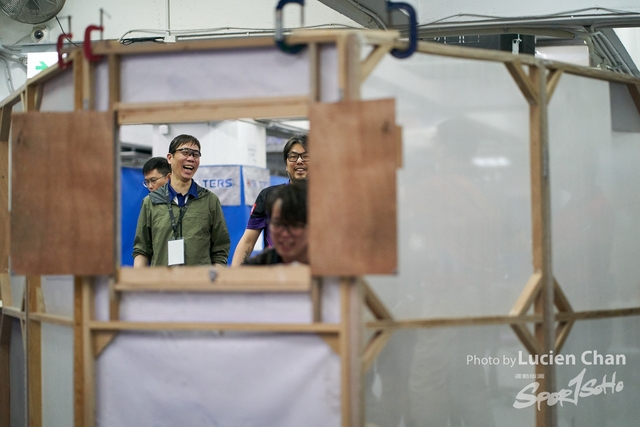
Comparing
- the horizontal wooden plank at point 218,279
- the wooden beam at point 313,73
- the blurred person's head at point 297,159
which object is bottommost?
the horizontal wooden plank at point 218,279

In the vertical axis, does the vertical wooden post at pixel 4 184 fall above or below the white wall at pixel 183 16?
below

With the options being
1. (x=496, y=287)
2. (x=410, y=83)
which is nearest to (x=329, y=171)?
(x=410, y=83)

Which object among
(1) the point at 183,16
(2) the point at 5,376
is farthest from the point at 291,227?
(1) the point at 183,16

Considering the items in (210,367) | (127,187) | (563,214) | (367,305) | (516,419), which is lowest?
(516,419)

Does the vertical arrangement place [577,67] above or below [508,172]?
above

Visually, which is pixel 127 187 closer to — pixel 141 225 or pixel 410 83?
pixel 141 225

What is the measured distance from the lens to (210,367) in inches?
104

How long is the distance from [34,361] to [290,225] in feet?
4.86

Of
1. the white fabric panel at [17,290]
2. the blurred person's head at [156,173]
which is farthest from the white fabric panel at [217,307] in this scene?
the blurred person's head at [156,173]

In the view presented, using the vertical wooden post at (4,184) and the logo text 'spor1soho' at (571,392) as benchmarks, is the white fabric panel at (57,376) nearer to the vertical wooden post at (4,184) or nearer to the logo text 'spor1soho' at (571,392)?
the vertical wooden post at (4,184)

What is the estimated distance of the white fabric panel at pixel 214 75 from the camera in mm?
2598

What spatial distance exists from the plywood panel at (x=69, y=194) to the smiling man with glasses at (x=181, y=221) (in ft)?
4.97

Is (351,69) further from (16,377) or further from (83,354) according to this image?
(16,377)

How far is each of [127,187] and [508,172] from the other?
4.83 m
